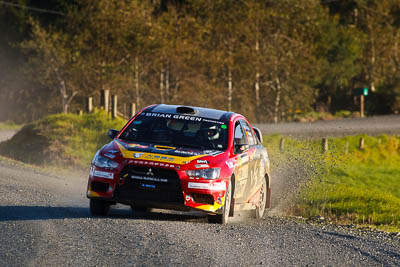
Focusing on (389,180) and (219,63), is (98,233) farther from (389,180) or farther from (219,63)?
(219,63)

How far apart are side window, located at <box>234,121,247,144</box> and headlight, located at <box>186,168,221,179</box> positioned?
111 centimetres

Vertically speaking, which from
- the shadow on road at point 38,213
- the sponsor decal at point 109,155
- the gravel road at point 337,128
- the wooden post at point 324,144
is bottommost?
the gravel road at point 337,128

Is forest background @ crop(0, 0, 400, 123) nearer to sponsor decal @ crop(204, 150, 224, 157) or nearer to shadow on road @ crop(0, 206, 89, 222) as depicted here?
shadow on road @ crop(0, 206, 89, 222)

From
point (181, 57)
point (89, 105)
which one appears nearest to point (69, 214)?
point (89, 105)

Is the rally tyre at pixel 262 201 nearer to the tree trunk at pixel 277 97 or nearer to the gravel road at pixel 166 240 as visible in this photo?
the gravel road at pixel 166 240

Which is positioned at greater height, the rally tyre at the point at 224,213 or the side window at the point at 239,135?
the side window at the point at 239,135

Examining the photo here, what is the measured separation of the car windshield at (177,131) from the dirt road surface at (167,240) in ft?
3.36

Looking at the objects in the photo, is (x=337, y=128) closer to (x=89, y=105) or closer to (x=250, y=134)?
(x=89, y=105)

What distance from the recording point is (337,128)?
38.8 meters

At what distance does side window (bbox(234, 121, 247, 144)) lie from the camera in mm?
10968

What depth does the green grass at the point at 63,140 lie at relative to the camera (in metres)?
22.8

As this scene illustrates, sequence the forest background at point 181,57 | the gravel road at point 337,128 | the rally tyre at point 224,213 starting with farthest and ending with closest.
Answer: the forest background at point 181,57
the gravel road at point 337,128
the rally tyre at point 224,213

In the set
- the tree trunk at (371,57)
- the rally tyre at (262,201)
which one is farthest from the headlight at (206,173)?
the tree trunk at (371,57)

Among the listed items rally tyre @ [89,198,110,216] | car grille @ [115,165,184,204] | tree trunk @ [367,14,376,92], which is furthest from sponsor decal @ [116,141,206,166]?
tree trunk @ [367,14,376,92]
